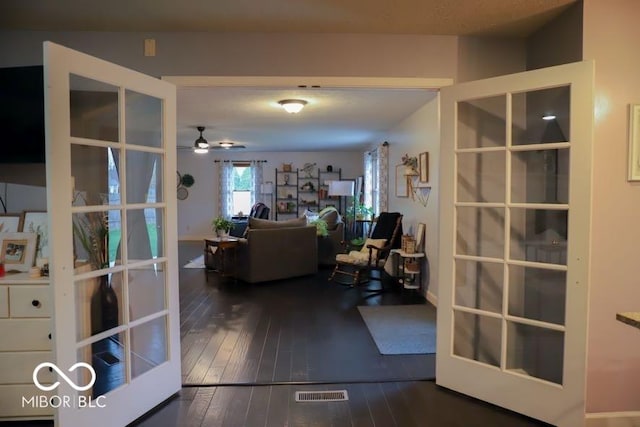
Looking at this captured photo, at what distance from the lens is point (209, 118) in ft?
18.0

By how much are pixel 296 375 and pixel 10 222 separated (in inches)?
82.7

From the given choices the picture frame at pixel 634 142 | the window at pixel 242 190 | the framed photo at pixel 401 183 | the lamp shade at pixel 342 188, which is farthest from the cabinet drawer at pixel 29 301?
the window at pixel 242 190

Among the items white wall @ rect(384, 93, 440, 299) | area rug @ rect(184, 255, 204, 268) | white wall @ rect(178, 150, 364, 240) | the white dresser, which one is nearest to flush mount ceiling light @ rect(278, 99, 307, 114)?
white wall @ rect(384, 93, 440, 299)

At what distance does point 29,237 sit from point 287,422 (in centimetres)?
186

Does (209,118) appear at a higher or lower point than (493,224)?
higher

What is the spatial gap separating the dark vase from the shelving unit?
7562 mm

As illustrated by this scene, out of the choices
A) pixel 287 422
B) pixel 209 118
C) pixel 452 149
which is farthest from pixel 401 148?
pixel 287 422

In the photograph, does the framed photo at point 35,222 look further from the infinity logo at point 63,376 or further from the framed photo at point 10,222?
the infinity logo at point 63,376

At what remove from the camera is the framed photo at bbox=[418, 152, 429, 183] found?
14.8 ft

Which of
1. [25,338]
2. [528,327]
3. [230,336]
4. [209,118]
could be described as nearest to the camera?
[25,338]

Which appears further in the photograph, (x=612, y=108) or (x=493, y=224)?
(x=493, y=224)

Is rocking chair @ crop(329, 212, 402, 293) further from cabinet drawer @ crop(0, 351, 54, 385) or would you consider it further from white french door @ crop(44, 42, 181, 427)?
cabinet drawer @ crop(0, 351, 54, 385)

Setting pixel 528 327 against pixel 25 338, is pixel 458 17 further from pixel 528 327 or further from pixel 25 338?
pixel 25 338

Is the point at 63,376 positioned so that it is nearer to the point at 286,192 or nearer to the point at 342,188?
the point at 342,188
